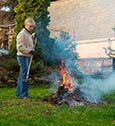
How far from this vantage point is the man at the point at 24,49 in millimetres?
9664

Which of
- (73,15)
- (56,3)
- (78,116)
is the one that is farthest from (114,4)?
(78,116)

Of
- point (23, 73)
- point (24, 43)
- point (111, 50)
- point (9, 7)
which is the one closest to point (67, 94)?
point (23, 73)

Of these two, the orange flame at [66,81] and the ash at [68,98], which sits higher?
the orange flame at [66,81]

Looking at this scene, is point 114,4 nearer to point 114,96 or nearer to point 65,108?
point 114,96

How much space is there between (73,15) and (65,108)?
60.0 feet

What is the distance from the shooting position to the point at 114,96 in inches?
396

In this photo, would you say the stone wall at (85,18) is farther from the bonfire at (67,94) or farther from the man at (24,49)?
the bonfire at (67,94)

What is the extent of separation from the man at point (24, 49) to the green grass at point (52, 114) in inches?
42.1

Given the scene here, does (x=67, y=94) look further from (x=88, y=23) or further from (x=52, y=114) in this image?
(x=88, y=23)

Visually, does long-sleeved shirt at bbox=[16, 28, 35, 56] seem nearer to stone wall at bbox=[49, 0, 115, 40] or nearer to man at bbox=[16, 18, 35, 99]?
man at bbox=[16, 18, 35, 99]

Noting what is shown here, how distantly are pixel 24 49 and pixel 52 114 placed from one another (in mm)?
2744

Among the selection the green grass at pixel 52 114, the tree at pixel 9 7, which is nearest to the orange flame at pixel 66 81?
the green grass at pixel 52 114

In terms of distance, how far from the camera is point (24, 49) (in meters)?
9.66

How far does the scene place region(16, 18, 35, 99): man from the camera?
9.66m
